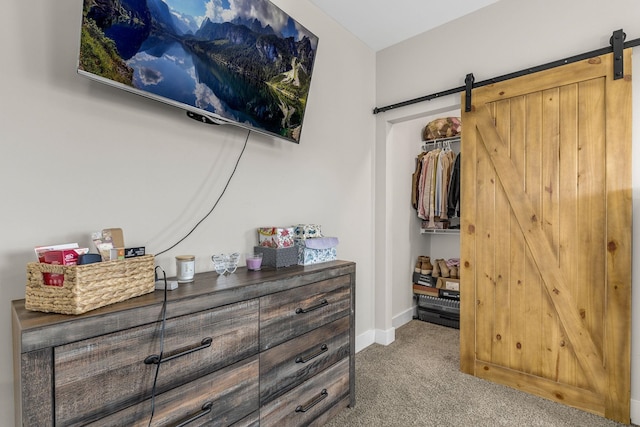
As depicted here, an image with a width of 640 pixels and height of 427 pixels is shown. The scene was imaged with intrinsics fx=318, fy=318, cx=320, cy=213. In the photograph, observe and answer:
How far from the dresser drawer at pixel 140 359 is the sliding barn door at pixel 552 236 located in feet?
5.92

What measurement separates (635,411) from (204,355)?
2379 mm

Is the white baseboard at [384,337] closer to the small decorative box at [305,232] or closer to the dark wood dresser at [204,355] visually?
the dark wood dresser at [204,355]

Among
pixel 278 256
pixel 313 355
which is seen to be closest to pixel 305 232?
pixel 278 256

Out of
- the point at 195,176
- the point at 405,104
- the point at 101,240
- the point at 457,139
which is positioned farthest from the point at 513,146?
the point at 101,240

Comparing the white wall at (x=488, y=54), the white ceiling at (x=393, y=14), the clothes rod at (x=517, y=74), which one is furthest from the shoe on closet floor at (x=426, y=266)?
the white ceiling at (x=393, y=14)

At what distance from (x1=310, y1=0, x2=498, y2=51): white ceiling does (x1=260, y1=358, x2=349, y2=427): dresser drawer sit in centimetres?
245

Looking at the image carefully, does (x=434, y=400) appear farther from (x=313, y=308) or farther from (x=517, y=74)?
(x=517, y=74)

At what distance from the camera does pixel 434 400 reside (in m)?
2.04

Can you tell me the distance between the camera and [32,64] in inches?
46.6

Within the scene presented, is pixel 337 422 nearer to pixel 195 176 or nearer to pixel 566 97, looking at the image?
pixel 195 176

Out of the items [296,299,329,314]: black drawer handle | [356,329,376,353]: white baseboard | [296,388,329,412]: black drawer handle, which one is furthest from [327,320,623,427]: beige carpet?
[296,299,329,314]: black drawer handle

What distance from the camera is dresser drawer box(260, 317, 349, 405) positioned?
4.78 feet

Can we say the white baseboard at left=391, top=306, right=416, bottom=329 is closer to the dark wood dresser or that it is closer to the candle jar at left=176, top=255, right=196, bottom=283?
the dark wood dresser

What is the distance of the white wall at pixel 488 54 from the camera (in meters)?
1.83
